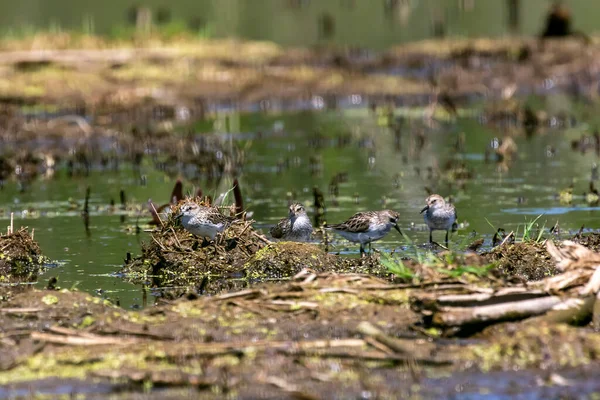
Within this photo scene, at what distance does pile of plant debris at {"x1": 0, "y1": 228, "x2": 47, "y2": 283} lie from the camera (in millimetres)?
13211

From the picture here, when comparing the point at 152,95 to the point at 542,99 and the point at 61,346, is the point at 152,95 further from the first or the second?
the point at 61,346

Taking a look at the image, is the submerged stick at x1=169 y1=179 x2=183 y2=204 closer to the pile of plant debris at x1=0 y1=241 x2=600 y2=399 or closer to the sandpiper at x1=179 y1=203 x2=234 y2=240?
the sandpiper at x1=179 y1=203 x2=234 y2=240

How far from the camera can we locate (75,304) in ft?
32.7

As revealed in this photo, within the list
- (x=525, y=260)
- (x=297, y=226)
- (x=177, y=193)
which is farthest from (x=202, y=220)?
(x=525, y=260)

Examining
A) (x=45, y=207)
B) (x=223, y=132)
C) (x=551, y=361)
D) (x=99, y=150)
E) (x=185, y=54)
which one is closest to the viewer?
(x=551, y=361)

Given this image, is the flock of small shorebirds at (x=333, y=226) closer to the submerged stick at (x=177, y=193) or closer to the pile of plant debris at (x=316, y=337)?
the submerged stick at (x=177, y=193)

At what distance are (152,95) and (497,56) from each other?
37.4 ft

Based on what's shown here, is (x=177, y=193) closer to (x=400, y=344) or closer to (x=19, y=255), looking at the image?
(x=19, y=255)

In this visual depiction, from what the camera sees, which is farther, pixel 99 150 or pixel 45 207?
pixel 99 150

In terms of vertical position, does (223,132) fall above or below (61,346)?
above

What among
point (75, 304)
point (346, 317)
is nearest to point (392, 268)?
point (346, 317)

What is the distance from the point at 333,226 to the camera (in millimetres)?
14070

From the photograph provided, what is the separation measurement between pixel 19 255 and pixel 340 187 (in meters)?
7.75

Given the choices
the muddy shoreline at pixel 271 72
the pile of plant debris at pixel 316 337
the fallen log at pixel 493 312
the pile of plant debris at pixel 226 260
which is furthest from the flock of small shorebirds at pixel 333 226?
the muddy shoreline at pixel 271 72
